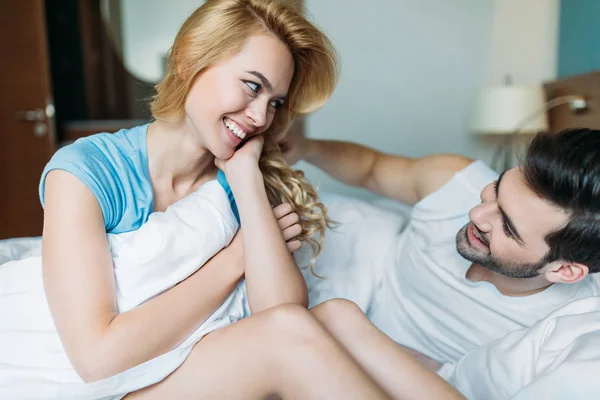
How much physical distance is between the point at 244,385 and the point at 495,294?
697mm

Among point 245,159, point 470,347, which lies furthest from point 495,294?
point 245,159

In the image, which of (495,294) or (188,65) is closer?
(188,65)

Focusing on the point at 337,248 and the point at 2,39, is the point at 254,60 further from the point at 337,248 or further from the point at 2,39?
the point at 2,39

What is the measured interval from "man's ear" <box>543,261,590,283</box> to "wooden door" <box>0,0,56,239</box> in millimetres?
2676

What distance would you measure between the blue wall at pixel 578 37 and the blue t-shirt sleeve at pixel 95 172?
2034 mm

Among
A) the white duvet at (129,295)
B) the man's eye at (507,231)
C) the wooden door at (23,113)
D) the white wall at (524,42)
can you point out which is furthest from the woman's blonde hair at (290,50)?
the wooden door at (23,113)

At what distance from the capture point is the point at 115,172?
1103 millimetres

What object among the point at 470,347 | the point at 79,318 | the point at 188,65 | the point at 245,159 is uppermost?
the point at 188,65

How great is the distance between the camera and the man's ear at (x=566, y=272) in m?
1.12

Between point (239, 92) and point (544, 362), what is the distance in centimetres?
79

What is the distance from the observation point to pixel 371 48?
2762 mm

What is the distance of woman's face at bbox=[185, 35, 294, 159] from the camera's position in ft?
3.55

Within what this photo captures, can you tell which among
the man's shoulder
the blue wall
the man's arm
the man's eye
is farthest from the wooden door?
the blue wall

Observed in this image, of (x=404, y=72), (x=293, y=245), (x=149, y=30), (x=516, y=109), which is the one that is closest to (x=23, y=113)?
(x=149, y=30)
